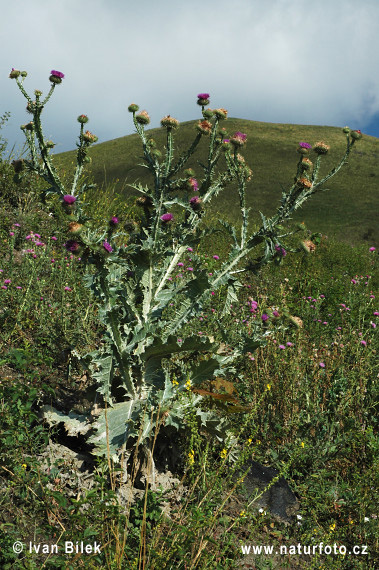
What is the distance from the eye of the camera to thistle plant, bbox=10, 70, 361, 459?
2.66 meters

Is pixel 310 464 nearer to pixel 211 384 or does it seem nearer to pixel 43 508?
pixel 211 384

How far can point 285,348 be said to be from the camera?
442cm

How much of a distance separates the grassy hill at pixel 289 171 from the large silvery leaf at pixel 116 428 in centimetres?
2174

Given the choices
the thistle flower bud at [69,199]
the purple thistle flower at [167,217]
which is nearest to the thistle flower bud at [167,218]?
the purple thistle flower at [167,217]

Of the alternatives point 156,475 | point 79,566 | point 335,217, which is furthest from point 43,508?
point 335,217

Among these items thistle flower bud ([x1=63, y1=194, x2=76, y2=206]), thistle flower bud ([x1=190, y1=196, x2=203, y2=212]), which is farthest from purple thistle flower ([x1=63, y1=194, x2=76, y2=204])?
thistle flower bud ([x1=190, y1=196, x2=203, y2=212])

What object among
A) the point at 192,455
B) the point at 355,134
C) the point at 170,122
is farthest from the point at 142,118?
the point at 192,455

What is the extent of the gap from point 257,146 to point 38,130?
46606 mm

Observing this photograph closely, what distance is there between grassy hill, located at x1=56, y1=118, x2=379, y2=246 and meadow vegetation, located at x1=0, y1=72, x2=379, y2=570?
2019cm

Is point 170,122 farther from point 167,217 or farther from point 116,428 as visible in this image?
point 116,428

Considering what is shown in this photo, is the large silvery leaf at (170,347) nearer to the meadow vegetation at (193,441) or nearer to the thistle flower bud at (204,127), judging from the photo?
the meadow vegetation at (193,441)

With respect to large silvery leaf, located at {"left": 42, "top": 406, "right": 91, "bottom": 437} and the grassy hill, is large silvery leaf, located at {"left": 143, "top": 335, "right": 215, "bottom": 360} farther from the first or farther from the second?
the grassy hill

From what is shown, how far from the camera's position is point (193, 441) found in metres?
2.67

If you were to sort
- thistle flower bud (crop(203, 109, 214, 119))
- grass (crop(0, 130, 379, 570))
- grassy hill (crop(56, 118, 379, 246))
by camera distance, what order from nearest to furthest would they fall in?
grass (crop(0, 130, 379, 570)) < thistle flower bud (crop(203, 109, 214, 119)) < grassy hill (crop(56, 118, 379, 246))
